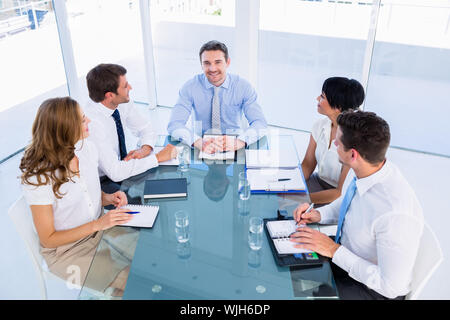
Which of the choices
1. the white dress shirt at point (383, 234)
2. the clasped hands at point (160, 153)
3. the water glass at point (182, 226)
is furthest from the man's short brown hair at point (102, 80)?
the white dress shirt at point (383, 234)

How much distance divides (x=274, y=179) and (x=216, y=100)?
Result: 1.23m

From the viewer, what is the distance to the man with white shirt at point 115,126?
7.83 feet

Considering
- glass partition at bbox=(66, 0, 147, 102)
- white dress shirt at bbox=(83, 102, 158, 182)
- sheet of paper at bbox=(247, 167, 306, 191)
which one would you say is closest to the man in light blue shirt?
white dress shirt at bbox=(83, 102, 158, 182)

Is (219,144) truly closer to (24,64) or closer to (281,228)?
(281,228)

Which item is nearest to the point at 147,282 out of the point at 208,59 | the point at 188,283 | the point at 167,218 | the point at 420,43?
the point at 188,283

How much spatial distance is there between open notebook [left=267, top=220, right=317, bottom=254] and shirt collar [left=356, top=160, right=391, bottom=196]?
1.16 ft

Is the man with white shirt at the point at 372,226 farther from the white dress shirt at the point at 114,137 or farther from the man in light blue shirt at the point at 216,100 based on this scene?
the man in light blue shirt at the point at 216,100

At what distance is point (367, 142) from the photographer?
174 cm

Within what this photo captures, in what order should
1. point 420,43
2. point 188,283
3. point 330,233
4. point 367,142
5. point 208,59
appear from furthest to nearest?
point 420,43
point 208,59
point 330,233
point 367,142
point 188,283

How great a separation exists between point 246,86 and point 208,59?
380 mm

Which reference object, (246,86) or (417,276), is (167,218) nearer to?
(417,276)

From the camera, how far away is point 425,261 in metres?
1.67

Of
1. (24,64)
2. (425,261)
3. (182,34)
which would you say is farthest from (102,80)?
(182,34)

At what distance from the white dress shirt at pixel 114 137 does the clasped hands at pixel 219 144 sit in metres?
0.34
